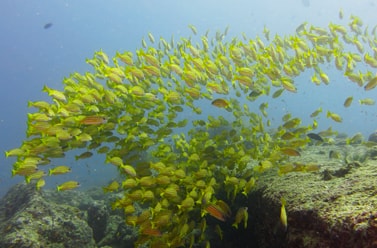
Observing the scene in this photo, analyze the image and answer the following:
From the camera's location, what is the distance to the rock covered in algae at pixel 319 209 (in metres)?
3.15

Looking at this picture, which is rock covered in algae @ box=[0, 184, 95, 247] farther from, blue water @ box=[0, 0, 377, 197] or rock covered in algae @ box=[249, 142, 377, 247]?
blue water @ box=[0, 0, 377, 197]

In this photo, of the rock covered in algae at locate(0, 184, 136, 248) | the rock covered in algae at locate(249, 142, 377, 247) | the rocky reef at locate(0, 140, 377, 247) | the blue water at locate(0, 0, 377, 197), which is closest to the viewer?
the rock covered in algae at locate(249, 142, 377, 247)

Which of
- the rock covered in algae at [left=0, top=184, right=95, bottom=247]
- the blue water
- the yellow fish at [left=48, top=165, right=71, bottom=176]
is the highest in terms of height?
the blue water

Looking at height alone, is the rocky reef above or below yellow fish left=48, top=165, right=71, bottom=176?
below

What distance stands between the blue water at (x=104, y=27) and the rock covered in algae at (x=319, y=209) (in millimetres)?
126616

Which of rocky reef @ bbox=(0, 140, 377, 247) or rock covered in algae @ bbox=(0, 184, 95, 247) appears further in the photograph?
rock covered in algae @ bbox=(0, 184, 95, 247)

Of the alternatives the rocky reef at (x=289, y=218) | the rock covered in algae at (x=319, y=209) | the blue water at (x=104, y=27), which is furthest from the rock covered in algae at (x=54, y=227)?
the blue water at (x=104, y=27)

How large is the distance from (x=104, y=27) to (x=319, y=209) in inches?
7212

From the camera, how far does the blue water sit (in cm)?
13238

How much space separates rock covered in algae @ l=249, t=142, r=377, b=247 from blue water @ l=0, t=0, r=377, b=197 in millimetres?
126616

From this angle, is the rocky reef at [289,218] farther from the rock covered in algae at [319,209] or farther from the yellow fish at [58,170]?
the yellow fish at [58,170]

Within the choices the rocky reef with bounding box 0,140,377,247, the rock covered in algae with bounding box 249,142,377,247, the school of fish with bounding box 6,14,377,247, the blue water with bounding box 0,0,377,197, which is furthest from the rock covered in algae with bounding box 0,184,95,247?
the blue water with bounding box 0,0,377,197

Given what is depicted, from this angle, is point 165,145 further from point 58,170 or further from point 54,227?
point 54,227

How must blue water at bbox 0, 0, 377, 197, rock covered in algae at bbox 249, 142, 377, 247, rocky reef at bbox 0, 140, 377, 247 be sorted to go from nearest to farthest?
rock covered in algae at bbox 249, 142, 377, 247
rocky reef at bbox 0, 140, 377, 247
blue water at bbox 0, 0, 377, 197
